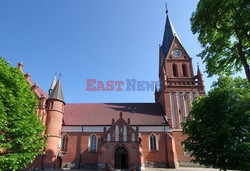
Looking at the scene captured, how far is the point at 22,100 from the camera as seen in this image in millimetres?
13945

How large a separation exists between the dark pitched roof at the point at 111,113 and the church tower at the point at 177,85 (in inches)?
82.4

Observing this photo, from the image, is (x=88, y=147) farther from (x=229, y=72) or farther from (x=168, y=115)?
(x=229, y=72)

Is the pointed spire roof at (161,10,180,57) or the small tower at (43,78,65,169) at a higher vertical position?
the pointed spire roof at (161,10,180,57)

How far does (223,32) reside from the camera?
12984 mm

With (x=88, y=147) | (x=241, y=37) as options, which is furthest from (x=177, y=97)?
(x=241, y=37)

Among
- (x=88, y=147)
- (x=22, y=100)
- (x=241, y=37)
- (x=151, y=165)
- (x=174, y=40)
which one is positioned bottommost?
(x=151, y=165)

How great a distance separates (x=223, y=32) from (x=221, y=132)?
22.8 ft

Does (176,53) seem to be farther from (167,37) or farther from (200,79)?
(200,79)

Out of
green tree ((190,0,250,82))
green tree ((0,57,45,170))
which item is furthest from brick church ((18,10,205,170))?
green tree ((190,0,250,82))

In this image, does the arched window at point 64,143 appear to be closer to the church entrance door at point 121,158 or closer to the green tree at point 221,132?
the church entrance door at point 121,158

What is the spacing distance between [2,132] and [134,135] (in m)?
16.4

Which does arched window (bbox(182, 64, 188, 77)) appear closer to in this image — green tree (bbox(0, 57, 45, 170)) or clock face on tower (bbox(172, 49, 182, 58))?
clock face on tower (bbox(172, 49, 182, 58))

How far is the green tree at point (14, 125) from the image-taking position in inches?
471

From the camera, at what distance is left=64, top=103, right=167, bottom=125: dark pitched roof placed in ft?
99.0
